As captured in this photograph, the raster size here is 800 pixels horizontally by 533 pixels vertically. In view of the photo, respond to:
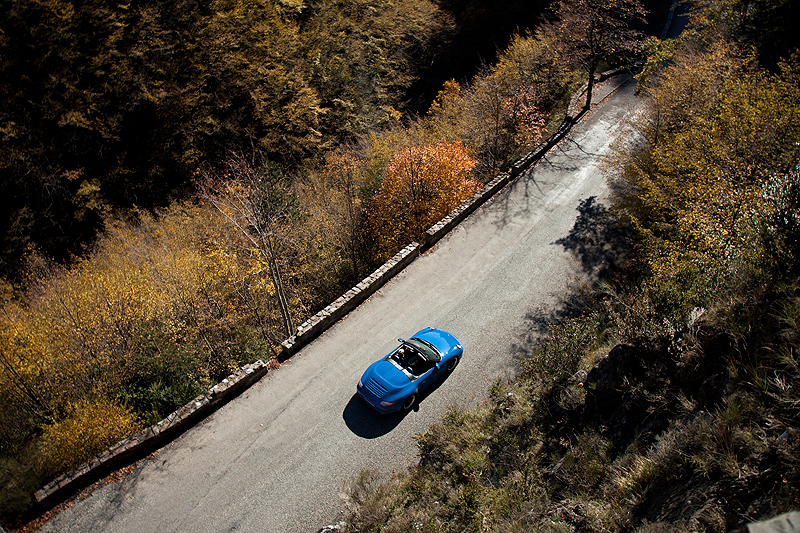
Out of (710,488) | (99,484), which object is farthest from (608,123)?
(99,484)

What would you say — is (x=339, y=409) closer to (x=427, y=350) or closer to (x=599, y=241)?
(x=427, y=350)

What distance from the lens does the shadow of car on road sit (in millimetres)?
11312

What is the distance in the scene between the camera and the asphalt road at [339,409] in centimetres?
998

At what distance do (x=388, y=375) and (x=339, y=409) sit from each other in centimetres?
174

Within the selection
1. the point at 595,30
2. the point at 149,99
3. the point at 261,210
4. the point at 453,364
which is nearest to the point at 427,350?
the point at 453,364

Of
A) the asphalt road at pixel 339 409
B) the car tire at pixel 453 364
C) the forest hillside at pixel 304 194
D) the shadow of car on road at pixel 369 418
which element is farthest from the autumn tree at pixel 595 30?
the shadow of car on road at pixel 369 418

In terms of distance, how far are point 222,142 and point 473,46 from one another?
2688cm

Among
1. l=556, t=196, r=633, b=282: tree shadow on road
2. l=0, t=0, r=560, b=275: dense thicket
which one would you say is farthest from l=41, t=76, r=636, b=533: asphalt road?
l=0, t=0, r=560, b=275: dense thicket

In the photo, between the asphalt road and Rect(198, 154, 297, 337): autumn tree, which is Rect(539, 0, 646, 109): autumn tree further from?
Rect(198, 154, 297, 337): autumn tree

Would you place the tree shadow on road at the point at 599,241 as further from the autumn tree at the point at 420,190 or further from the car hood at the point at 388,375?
the car hood at the point at 388,375

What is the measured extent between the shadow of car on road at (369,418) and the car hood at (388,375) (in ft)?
2.81

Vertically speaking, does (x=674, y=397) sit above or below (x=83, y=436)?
above

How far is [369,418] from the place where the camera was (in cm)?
1164

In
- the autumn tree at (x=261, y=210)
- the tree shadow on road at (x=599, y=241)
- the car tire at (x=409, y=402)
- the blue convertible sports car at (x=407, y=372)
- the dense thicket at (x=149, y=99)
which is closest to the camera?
the blue convertible sports car at (x=407, y=372)
